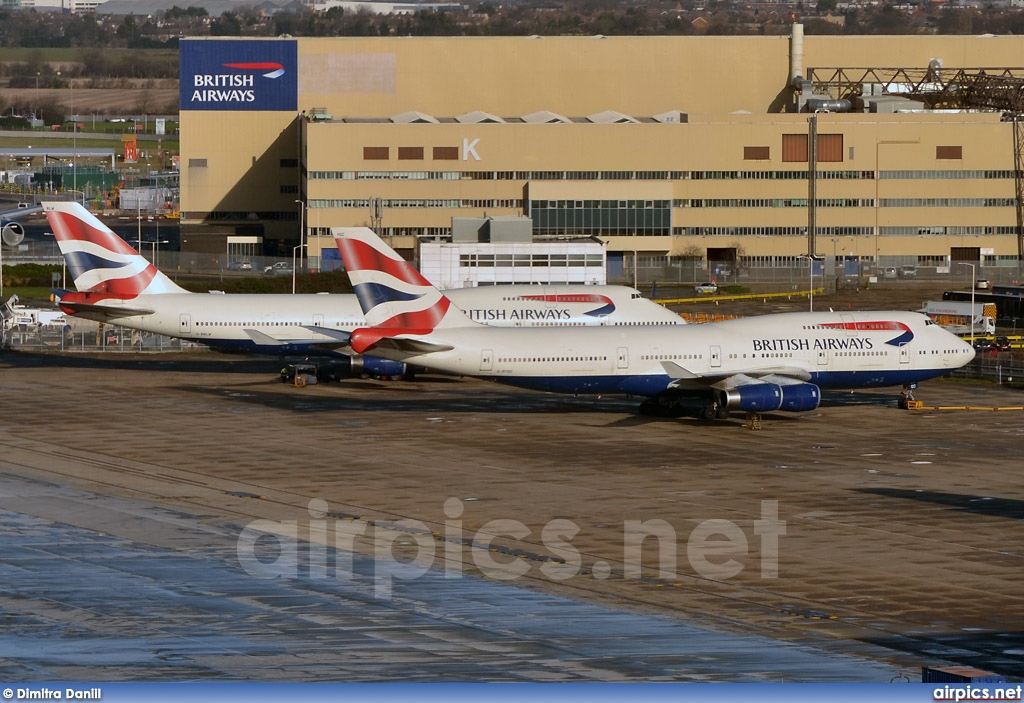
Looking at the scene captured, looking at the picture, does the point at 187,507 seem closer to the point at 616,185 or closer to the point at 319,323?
the point at 319,323

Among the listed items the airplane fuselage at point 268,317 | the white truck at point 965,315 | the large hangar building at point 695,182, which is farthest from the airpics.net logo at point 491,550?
the large hangar building at point 695,182

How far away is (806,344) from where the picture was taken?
3031 inches

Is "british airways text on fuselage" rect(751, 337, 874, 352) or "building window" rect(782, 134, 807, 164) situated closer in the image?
"british airways text on fuselage" rect(751, 337, 874, 352)

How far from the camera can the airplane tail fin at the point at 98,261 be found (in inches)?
3482

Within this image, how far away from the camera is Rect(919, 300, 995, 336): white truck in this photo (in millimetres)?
115363

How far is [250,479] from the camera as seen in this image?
6134 centimetres

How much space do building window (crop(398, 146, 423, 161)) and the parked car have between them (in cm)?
1669

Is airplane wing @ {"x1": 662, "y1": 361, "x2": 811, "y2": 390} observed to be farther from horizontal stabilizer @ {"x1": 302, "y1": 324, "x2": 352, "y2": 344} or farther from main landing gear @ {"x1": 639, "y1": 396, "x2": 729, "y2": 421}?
horizontal stabilizer @ {"x1": 302, "y1": 324, "x2": 352, "y2": 344}

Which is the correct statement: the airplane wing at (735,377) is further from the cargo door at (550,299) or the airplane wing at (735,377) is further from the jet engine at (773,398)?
the cargo door at (550,299)

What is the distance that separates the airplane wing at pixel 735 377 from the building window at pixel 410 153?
9835cm

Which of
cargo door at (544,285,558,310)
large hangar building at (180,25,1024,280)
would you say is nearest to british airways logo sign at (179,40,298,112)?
large hangar building at (180,25,1024,280)

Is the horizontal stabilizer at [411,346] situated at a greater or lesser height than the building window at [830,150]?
lesser

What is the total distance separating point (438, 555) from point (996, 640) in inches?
658

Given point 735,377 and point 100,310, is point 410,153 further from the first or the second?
point 735,377
